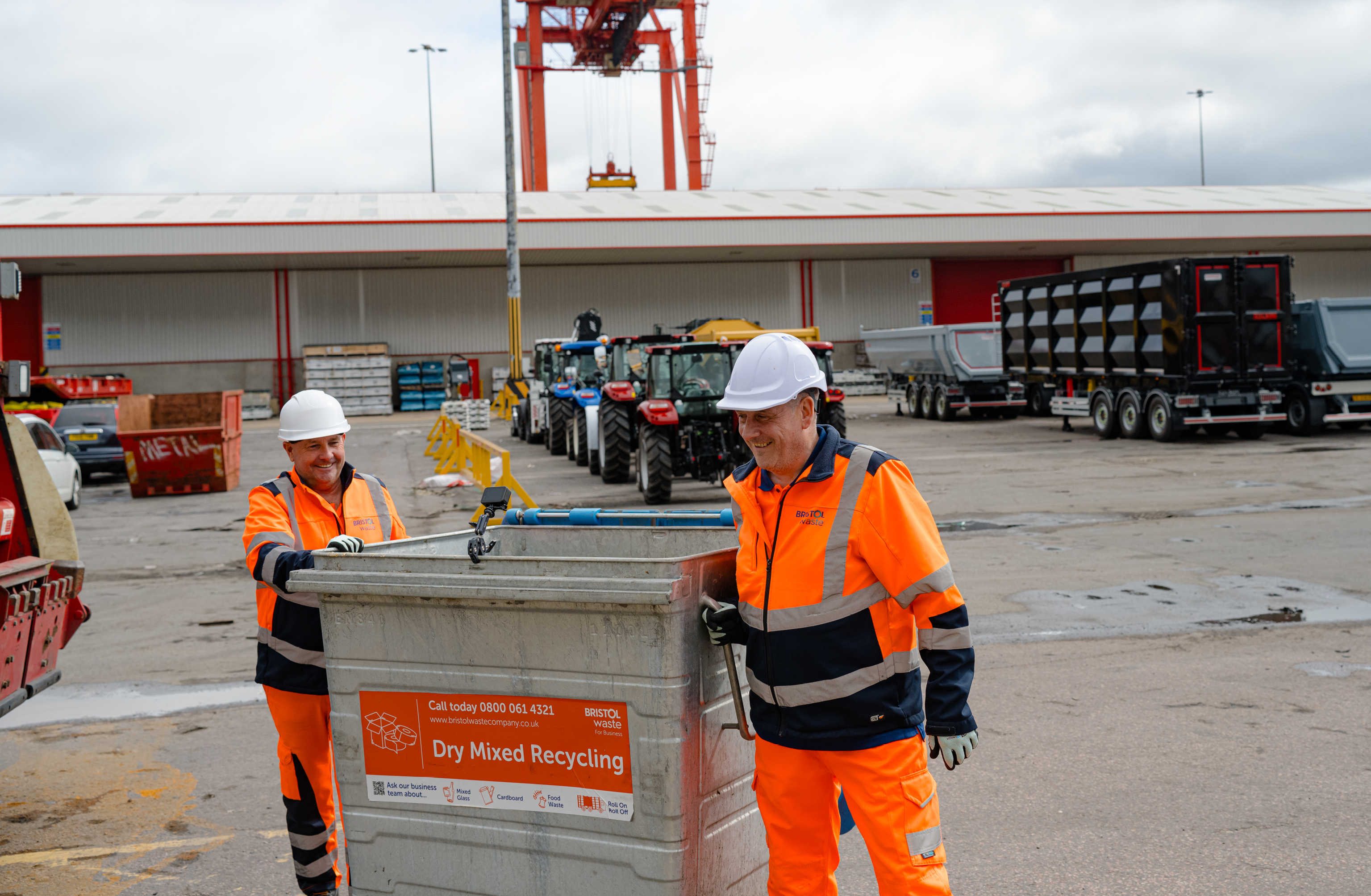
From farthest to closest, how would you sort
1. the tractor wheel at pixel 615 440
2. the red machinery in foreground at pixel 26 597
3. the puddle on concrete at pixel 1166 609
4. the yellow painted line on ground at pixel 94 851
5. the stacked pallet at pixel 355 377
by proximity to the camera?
the stacked pallet at pixel 355 377 < the tractor wheel at pixel 615 440 < the puddle on concrete at pixel 1166 609 < the red machinery in foreground at pixel 26 597 < the yellow painted line on ground at pixel 94 851

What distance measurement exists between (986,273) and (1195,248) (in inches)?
290

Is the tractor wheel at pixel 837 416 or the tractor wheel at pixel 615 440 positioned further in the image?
the tractor wheel at pixel 837 416

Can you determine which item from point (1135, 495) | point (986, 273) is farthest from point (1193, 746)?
point (986, 273)

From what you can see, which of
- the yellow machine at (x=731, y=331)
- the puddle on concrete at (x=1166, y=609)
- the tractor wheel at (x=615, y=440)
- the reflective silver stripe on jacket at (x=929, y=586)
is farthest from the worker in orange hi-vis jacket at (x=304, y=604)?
the yellow machine at (x=731, y=331)

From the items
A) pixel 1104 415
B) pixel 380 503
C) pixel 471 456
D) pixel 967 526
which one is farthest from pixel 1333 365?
pixel 380 503

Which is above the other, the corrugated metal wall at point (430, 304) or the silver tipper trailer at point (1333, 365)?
the corrugated metal wall at point (430, 304)

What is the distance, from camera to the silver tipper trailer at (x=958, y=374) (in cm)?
2784

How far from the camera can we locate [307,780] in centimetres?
384

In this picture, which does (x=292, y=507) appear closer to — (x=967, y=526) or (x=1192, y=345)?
(x=967, y=526)

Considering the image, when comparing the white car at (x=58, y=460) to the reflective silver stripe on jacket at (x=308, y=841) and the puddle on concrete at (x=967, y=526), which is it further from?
the reflective silver stripe on jacket at (x=308, y=841)

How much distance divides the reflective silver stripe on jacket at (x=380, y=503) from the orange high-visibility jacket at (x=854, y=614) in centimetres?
162

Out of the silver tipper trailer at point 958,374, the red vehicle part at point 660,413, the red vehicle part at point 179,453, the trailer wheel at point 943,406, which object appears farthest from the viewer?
the trailer wheel at point 943,406

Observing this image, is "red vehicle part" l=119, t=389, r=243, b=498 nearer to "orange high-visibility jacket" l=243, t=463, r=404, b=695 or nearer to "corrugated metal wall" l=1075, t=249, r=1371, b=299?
"orange high-visibility jacket" l=243, t=463, r=404, b=695

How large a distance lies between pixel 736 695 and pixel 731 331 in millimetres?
25151
